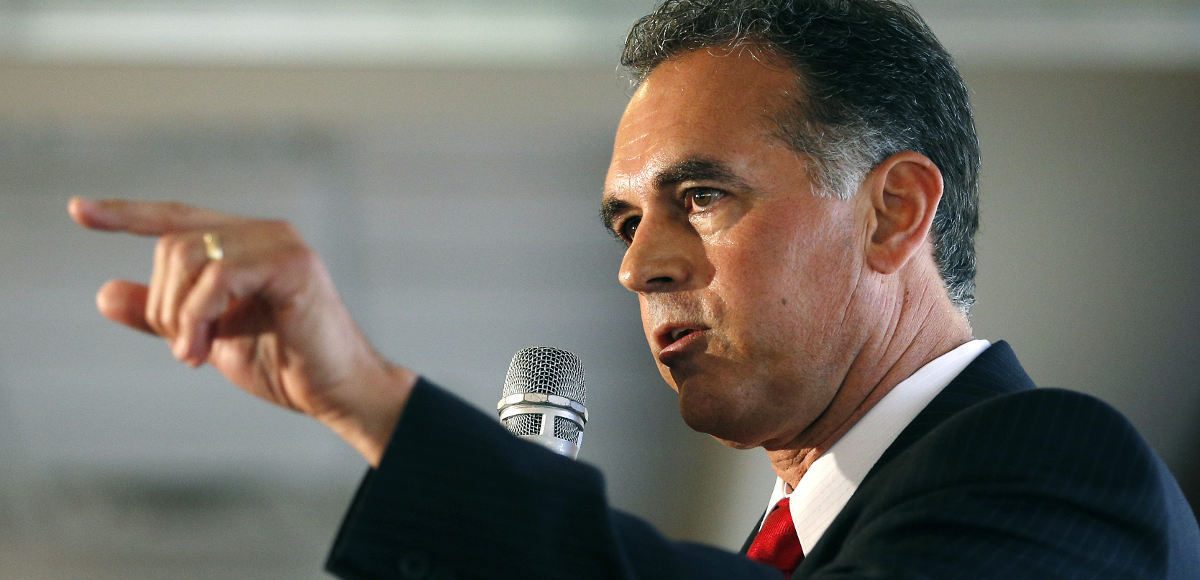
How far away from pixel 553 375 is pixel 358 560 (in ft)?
2.22

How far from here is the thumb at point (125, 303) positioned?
3.33ft

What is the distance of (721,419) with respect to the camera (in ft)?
5.89

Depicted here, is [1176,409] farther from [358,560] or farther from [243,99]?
[358,560]

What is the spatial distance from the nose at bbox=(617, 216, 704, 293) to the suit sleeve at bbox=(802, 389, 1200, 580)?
0.55 metres

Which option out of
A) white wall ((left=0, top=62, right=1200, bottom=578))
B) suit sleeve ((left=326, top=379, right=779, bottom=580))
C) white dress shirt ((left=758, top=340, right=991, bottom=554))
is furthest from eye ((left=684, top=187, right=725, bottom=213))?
white wall ((left=0, top=62, right=1200, bottom=578))

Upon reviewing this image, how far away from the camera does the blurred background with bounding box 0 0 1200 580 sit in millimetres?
5871

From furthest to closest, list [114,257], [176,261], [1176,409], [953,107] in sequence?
[114,257]
[1176,409]
[953,107]
[176,261]

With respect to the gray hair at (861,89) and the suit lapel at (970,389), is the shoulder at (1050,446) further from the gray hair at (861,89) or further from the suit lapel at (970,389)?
the gray hair at (861,89)

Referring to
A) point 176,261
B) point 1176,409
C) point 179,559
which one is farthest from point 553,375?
point 179,559

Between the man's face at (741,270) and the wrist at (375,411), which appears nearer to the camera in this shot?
the wrist at (375,411)

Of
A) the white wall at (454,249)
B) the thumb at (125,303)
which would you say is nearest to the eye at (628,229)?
the thumb at (125,303)

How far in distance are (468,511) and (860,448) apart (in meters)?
0.83

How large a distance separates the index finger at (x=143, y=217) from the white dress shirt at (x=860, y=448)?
0.97 meters

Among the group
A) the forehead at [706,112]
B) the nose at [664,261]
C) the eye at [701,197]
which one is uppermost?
the forehead at [706,112]
